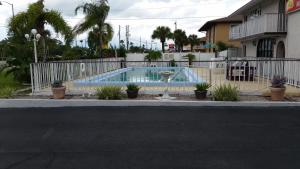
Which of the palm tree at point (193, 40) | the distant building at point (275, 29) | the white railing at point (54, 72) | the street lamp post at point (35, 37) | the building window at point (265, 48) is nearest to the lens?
the white railing at point (54, 72)

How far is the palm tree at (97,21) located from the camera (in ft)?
77.5

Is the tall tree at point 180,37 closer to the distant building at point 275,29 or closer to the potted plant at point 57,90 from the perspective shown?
the distant building at point 275,29

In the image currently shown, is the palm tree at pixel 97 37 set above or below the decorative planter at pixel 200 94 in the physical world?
above

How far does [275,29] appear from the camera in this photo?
1584 cm

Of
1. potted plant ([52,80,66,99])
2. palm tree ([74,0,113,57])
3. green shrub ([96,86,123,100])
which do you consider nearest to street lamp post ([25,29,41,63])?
potted plant ([52,80,66,99])

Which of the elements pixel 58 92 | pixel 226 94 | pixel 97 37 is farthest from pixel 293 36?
pixel 97 37

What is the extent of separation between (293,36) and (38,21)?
14.0 m

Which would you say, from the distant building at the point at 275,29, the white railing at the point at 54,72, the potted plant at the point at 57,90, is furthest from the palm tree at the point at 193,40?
the potted plant at the point at 57,90

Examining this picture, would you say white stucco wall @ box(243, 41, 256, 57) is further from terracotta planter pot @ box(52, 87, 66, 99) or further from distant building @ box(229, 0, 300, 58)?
terracotta planter pot @ box(52, 87, 66, 99)

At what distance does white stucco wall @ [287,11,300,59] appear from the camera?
1376 cm

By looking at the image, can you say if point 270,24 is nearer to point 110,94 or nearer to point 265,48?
point 265,48
